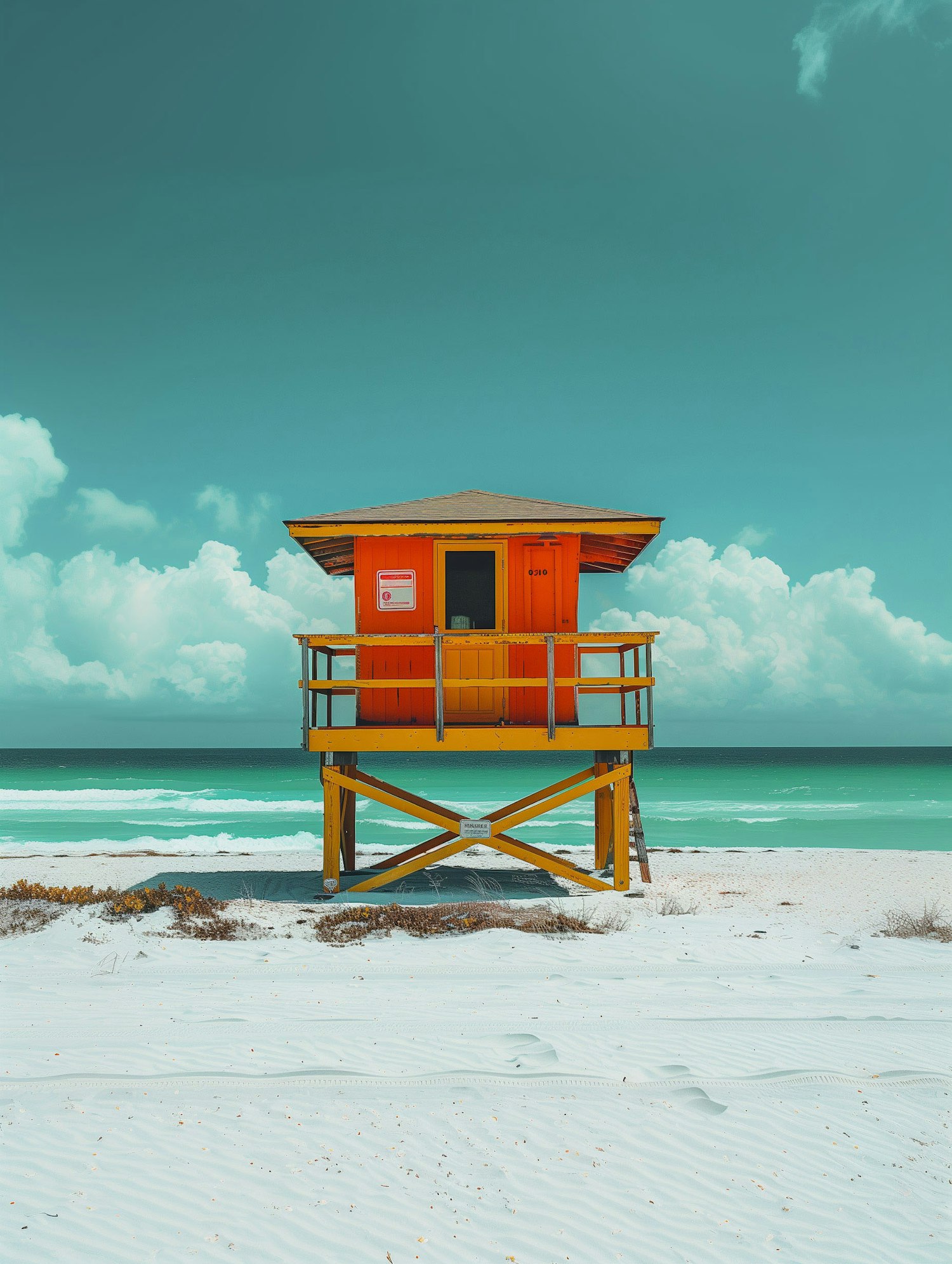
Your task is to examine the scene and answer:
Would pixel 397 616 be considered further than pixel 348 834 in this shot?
No

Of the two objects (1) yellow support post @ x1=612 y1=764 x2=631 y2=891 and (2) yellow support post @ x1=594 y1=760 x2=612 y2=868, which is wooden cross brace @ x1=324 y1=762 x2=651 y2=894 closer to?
(1) yellow support post @ x1=612 y1=764 x2=631 y2=891

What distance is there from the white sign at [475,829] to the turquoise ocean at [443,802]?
12.8 metres

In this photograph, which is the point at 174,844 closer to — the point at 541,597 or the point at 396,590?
the point at 396,590

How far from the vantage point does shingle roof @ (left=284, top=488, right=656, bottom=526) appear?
10750mm

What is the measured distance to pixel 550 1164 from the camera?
13.3 feet

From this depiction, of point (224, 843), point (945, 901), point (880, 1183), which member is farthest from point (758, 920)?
point (224, 843)

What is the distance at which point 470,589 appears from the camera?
1149cm

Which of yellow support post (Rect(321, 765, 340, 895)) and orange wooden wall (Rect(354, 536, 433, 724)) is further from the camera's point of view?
orange wooden wall (Rect(354, 536, 433, 724))

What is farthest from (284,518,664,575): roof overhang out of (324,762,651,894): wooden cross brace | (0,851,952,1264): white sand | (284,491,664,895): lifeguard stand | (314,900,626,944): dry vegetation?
(0,851,952,1264): white sand

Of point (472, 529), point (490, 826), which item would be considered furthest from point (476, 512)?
point (490, 826)

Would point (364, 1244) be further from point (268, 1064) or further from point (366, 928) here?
point (366, 928)

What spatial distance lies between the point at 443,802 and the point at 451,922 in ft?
102

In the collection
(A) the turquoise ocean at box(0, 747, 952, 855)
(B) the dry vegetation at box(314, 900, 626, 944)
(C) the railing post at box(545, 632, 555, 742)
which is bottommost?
(A) the turquoise ocean at box(0, 747, 952, 855)

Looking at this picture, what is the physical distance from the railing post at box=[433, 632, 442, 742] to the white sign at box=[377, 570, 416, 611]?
1.01m
